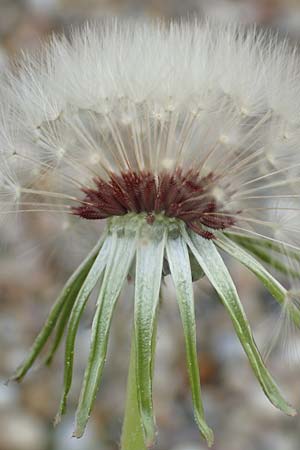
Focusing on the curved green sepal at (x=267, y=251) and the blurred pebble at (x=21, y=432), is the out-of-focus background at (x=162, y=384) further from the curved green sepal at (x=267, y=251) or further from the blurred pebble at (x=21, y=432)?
the curved green sepal at (x=267, y=251)

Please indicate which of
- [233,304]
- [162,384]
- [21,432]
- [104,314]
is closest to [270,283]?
[233,304]

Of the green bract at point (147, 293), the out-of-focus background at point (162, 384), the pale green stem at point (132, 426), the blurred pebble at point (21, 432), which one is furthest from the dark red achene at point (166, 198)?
the blurred pebble at point (21, 432)

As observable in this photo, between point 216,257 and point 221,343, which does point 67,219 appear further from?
point 221,343

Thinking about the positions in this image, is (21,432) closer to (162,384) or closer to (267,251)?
(162,384)

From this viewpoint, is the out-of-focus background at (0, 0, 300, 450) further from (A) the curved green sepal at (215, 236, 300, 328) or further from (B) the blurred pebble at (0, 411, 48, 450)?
(A) the curved green sepal at (215, 236, 300, 328)

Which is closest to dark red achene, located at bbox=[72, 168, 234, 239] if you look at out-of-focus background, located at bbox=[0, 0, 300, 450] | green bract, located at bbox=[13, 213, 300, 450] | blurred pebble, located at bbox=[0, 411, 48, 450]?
green bract, located at bbox=[13, 213, 300, 450]

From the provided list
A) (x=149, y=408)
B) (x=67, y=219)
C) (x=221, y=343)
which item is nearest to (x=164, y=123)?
(x=67, y=219)

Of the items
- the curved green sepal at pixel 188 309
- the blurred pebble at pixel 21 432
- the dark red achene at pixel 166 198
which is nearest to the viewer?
the curved green sepal at pixel 188 309
